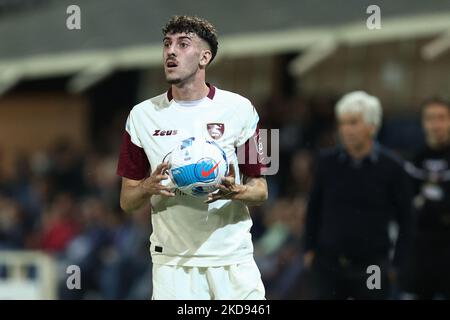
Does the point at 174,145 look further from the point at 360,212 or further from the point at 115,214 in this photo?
the point at 115,214

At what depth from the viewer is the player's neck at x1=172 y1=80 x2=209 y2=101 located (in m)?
4.59

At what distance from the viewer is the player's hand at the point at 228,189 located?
4.31 meters

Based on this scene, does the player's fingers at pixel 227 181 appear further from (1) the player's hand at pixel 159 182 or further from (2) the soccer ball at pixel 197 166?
(1) the player's hand at pixel 159 182

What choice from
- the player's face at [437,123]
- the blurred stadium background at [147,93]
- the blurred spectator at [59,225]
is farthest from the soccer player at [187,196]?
the blurred spectator at [59,225]

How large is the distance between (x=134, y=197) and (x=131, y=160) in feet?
0.62

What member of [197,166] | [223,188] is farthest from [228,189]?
[197,166]

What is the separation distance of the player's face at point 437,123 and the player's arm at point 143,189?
256cm

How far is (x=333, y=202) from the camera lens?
6.02 meters

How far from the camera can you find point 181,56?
450cm

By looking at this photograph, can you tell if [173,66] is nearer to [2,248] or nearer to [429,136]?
[429,136]

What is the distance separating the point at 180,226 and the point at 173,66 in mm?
704

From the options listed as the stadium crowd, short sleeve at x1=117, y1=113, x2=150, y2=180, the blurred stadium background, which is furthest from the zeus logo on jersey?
the blurred stadium background

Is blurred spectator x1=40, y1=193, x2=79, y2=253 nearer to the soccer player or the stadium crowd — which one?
the stadium crowd

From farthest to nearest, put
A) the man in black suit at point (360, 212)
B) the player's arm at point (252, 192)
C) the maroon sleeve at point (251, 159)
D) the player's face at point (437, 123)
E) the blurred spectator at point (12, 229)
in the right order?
1. the blurred spectator at point (12, 229)
2. the player's face at point (437, 123)
3. the man in black suit at point (360, 212)
4. the maroon sleeve at point (251, 159)
5. the player's arm at point (252, 192)
